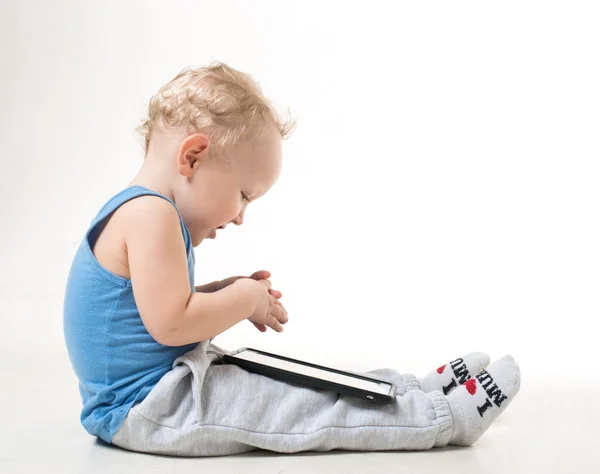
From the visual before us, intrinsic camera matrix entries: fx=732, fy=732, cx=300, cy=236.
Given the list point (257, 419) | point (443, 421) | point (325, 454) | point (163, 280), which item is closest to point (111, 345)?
point (163, 280)

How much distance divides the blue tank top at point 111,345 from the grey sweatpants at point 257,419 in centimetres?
3

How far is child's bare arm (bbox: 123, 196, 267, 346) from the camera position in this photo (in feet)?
3.74

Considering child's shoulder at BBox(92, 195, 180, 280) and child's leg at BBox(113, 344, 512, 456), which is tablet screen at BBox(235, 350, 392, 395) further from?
child's shoulder at BBox(92, 195, 180, 280)

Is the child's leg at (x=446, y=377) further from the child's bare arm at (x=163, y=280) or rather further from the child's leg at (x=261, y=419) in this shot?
the child's bare arm at (x=163, y=280)

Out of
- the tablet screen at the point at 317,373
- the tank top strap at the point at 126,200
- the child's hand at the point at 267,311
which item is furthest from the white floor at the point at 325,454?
the tank top strap at the point at 126,200

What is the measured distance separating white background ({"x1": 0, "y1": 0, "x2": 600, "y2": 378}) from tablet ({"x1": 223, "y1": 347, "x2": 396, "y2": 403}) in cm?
95

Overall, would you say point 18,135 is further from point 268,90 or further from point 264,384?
point 264,384

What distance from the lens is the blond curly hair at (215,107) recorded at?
1262 millimetres

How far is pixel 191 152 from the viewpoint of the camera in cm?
125

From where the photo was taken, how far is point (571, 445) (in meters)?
1.26

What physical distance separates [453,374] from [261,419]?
45cm

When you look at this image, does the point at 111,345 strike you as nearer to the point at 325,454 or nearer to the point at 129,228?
the point at 129,228

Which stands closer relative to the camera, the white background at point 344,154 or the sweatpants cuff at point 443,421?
the sweatpants cuff at point 443,421

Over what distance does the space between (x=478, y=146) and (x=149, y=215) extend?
1.79 m
